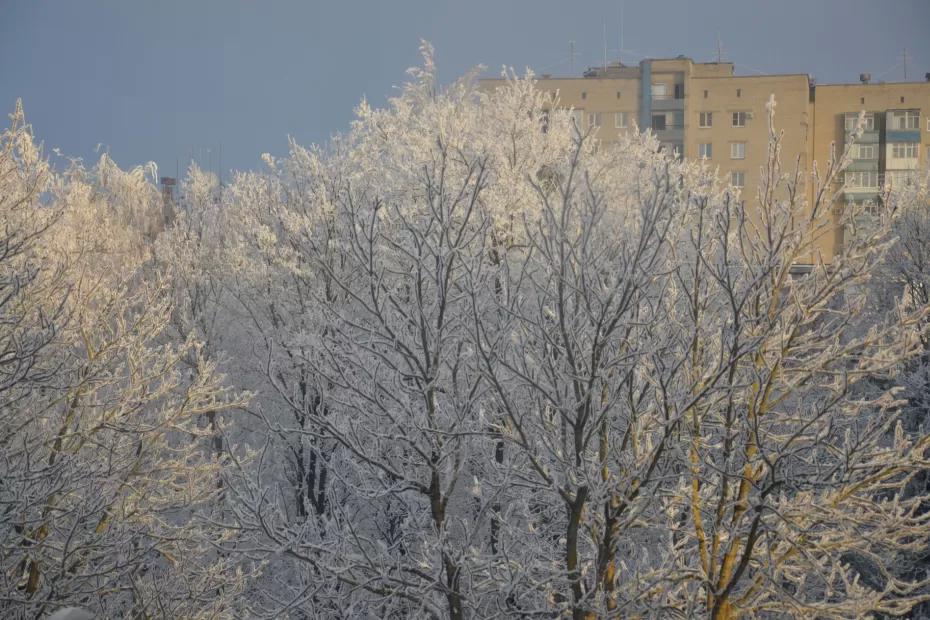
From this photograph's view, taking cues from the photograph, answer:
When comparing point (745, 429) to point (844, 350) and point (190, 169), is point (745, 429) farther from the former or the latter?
point (190, 169)

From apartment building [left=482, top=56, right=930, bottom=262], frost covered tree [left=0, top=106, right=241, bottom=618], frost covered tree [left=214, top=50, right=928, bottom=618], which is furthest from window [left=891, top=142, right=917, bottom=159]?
frost covered tree [left=0, top=106, right=241, bottom=618]

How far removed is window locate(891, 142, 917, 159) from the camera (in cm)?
5025

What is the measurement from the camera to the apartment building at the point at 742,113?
50.3 metres

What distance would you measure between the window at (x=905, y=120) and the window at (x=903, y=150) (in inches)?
38.9

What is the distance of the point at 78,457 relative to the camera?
10805 mm

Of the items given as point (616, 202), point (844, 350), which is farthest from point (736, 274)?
point (616, 202)

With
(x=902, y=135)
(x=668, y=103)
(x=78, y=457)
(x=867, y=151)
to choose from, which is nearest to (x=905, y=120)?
(x=902, y=135)

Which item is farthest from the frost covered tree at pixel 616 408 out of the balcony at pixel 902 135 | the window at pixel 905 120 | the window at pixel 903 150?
the window at pixel 905 120

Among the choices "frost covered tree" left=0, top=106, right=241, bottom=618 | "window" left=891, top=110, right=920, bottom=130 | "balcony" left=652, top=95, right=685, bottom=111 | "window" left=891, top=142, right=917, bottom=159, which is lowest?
"frost covered tree" left=0, top=106, right=241, bottom=618

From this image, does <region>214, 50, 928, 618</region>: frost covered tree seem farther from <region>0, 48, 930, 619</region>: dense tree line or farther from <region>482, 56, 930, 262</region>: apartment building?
<region>482, 56, 930, 262</region>: apartment building

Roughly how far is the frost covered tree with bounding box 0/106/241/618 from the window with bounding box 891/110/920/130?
4865 cm

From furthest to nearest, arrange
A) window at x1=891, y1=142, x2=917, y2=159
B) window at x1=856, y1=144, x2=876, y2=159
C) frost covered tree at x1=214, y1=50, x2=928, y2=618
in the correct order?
window at x1=856, y1=144, x2=876, y2=159 → window at x1=891, y1=142, x2=917, y2=159 → frost covered tree at x1=214, y1=50, x2=928, y2=618

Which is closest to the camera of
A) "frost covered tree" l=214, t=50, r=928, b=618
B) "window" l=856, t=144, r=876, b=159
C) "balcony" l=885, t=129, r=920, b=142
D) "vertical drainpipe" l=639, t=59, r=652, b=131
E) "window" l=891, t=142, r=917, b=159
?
"frost covered tree" l=214, t=50, r=928, b=618

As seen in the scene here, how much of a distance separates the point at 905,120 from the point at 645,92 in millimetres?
14713
